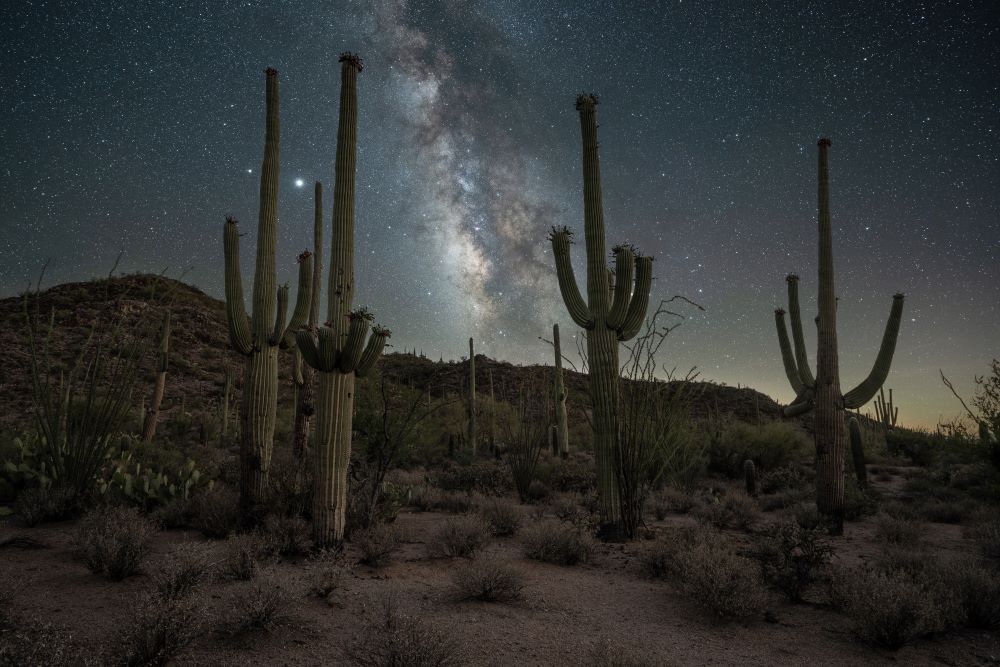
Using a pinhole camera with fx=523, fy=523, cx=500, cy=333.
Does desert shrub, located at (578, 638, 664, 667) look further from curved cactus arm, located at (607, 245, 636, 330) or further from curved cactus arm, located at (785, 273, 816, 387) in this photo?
curved cactus arm, located at (785, 273, 816, 387)

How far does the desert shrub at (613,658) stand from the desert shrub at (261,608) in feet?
7.85

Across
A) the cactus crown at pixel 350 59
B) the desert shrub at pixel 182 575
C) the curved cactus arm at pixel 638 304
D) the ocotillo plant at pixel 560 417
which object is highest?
the cactus crown at pixel 350 59

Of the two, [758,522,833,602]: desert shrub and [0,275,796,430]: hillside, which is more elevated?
[0,275,796,430]: hillside

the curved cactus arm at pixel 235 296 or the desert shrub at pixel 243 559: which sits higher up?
the curved cactus arm at pixel 235 296

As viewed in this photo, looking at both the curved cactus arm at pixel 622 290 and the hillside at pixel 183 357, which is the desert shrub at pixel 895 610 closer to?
the curved cactus arm at pixel 622 290

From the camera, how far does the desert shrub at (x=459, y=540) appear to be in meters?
6.64

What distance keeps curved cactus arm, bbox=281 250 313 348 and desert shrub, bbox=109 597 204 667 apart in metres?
4.78

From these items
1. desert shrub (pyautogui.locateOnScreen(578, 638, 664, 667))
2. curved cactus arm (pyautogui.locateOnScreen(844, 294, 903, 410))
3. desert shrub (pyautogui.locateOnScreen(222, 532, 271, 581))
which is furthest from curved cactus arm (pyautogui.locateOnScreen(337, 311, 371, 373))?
curved cactus arm (pyautogui.locateOnScreen(844, 294, 903, 410))

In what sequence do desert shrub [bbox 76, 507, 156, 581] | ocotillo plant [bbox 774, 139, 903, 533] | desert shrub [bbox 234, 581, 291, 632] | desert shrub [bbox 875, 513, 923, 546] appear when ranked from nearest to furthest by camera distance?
desert shrub [bbox 234, 581, 291, 632] < desert shrub [bbox 76, 507, 156, 581] < desert shrub [bbox 875, 513, 923, 546] < ocotillo plant [bbox 774, 139, 903, 533]

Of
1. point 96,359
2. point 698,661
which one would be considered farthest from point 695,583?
point 96,359

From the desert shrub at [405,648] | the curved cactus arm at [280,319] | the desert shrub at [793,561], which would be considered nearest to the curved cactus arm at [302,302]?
the curved cactus arm at [280,319]

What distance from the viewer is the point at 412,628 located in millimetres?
3609

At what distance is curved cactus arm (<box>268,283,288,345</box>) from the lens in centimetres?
761

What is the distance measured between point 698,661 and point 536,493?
23.8 feet
